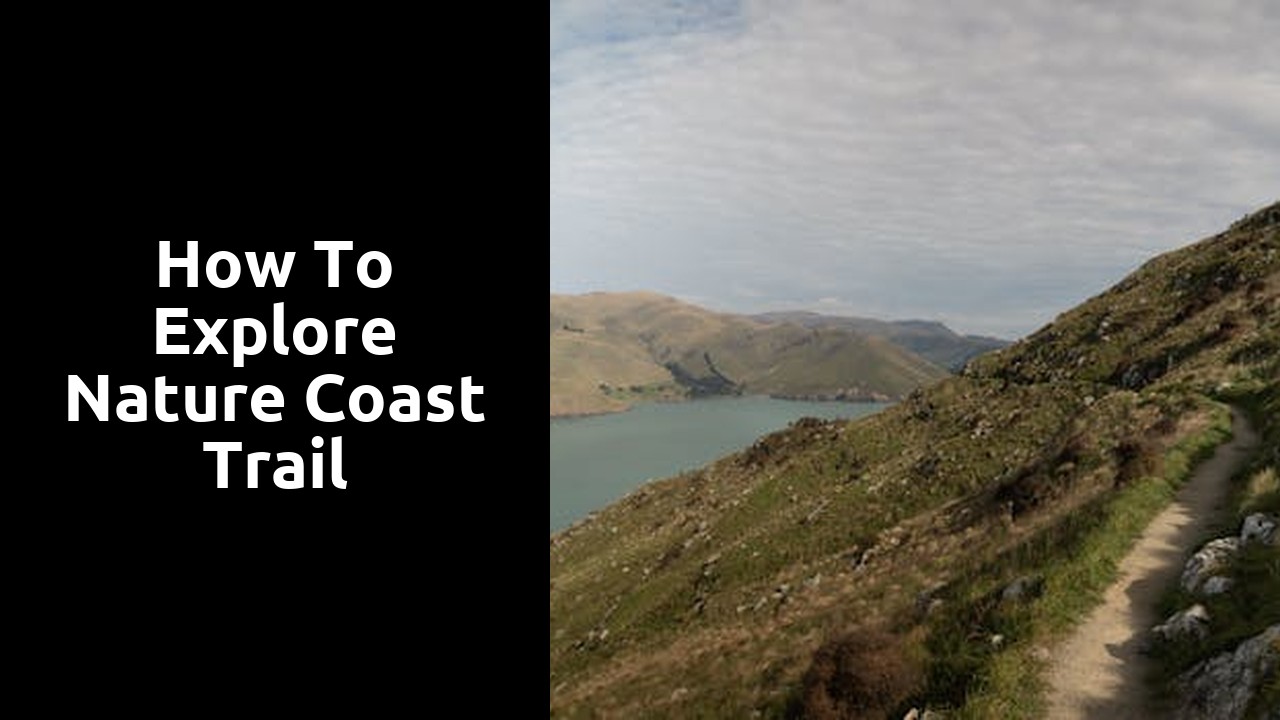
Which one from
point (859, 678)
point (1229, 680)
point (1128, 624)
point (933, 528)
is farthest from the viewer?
point (933, 528)

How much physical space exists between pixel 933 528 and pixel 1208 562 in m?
15.4

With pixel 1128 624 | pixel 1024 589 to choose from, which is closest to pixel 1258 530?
pixel 1128 624

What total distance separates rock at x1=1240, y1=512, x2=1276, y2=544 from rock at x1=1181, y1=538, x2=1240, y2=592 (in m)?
0.25

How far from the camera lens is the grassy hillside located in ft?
58.2

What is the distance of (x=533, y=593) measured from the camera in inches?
543

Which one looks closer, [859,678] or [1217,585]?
[1217,585]

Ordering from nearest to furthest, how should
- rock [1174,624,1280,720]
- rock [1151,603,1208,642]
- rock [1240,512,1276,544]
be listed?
1. rock [1174,624,1280,720]
2. rock [1151,603,1208,642]
3. rock [1240,512,1276,544]

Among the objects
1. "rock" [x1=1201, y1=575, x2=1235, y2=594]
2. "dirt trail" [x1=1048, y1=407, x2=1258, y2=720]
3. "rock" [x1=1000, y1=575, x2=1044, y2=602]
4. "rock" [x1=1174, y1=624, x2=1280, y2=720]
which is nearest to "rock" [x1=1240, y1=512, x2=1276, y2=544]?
"dirt trail" [x1=1048, y1=407, x2=1258, y2=720]

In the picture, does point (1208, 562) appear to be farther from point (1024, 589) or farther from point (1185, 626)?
point (1024, 589)

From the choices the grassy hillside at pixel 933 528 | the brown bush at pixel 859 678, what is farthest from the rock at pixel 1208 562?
the brown bush at pixel 859 678

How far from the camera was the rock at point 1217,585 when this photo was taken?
15281 millimetres

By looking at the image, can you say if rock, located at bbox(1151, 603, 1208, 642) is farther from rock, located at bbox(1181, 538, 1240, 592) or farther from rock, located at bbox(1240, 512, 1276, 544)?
rock, located at bbox(1240, 512, 1276, 544)

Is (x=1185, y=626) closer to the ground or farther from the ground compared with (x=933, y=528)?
farther from the ground

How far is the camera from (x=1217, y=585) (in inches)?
606
